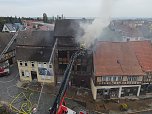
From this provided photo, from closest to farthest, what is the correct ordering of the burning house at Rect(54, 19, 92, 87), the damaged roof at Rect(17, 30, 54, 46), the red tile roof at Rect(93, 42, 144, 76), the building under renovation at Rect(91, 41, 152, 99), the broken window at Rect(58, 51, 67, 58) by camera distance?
the building under renovation at Rect(91, 41, 152, 99) → the red tile roof at Rect(93, 42, 144, 76) → the burning house at Rect(54, 19, 92, 87) → the broken window at Rect(58, 51, 67, 58) → the damaged roof at Rect(17, 30, 54, 46)

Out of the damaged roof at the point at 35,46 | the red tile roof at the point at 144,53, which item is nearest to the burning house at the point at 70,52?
the damaged roof at the point at 35,46

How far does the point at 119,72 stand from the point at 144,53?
9963mm

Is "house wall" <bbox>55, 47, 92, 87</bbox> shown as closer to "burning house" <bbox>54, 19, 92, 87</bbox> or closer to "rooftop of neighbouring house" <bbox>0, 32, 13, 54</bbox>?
"burning house" <bbox>54, 19, 92, 87</bbox>

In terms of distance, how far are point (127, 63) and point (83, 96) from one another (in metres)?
12.3

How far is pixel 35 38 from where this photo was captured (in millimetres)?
A: 50531

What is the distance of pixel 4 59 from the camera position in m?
56.4

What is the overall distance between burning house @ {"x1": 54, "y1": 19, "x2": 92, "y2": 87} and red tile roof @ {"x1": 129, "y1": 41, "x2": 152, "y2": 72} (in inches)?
460

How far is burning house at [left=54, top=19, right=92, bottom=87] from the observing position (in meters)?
44.5

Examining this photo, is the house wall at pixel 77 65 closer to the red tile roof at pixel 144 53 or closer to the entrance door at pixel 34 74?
the entrance door at pixel 34 74

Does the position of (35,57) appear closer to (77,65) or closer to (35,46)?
(35,46)

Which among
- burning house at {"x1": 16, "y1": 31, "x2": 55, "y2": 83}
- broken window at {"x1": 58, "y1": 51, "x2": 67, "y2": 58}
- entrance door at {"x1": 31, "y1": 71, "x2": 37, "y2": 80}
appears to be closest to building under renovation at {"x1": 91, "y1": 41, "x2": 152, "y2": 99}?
broken window at {"x1": 58, "y1": 51, "x2": 67, "y2": 58}

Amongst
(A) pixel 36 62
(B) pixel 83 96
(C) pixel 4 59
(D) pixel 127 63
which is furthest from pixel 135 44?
(C) pixel 4 59

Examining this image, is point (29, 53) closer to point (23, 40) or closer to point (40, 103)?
point (23, 40)

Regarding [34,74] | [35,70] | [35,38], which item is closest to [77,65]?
[35,70]
